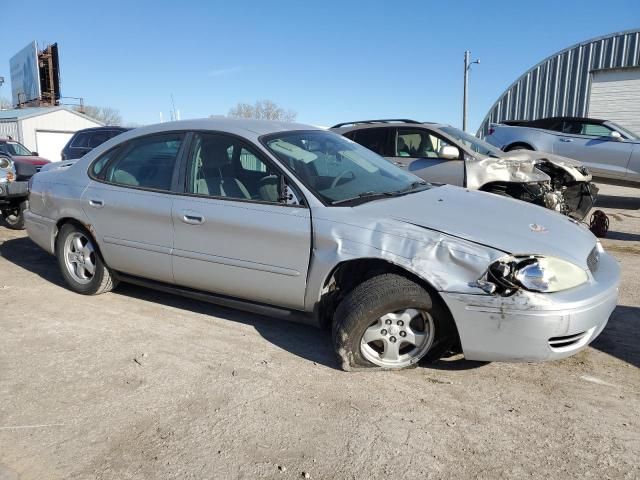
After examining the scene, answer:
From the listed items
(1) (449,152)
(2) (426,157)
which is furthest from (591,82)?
(1) (449,152)

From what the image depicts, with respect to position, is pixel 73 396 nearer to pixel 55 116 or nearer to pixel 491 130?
pixel 491 130

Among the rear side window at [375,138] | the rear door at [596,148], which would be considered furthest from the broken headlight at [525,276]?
the rear door at [596,148]

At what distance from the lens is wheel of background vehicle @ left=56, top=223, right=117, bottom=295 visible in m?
4.59

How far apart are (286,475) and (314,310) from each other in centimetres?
120

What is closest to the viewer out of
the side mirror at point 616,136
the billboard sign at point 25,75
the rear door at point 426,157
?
the rear door at point 426,157

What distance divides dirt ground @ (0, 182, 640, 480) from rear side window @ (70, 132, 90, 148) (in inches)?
363

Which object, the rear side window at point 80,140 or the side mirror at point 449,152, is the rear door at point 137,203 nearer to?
the side mirror at point 449,152

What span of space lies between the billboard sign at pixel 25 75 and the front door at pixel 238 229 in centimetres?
4329

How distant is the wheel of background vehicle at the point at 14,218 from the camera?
25.7 feet

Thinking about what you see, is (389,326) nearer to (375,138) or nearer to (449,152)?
(449,152)

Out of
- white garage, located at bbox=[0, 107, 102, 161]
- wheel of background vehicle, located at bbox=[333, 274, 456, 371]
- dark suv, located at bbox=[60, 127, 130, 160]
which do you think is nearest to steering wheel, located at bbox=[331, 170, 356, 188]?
wheel of background vehicle, located at bbox=[333, 274, 456, 371]

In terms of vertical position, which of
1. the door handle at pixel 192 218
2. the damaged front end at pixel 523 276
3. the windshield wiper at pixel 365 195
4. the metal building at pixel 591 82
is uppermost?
the metal building at pixel 591 82

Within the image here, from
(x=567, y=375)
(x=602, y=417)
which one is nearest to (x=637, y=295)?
(x=567, y=375)

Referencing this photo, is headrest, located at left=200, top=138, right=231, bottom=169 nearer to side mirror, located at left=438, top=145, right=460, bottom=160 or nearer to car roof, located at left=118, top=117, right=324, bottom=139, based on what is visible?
car roof, located at left=118, top=117, right=324, bottom=139
